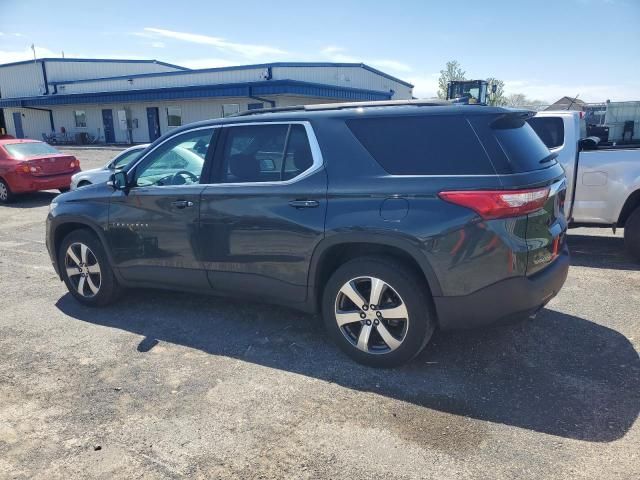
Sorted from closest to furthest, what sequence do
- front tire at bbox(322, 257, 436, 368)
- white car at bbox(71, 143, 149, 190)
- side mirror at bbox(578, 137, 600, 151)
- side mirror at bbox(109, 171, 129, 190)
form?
front tire at bbox(322, 257, 436, 368) → side mirror at bbox(109, 171, 129, 190) → side mirror at bbox(578, 137, 600, 151) → white car at bbox(71, 143, 149, 190)

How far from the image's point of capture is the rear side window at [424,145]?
322 centimetres

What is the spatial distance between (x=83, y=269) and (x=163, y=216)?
127cm

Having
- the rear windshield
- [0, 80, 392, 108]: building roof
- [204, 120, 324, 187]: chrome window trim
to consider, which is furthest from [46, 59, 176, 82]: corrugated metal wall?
[204, 120, 324, 187]: chrome window trim

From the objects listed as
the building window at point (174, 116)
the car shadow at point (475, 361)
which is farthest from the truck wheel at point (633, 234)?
the building window at point (174, 116)

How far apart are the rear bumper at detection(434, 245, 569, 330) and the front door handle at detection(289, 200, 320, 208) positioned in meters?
1.08

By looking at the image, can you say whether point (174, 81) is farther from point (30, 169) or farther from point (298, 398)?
point (298, 398)

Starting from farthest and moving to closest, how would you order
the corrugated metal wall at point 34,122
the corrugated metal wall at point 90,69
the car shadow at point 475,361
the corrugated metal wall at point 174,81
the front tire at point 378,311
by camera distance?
the corrugated metal wall at point 90,69, the corrugated metal wall at point 34,122, the corrugated metal wall at point 174,81, the front tire at point 378,311, the car shadow at point 475,361

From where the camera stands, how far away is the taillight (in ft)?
10.1

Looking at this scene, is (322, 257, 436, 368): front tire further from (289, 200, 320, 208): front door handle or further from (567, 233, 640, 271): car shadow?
(567, 233, 640, 271): car shadow

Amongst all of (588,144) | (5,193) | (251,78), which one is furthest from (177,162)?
(251,78)

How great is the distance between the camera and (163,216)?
436cm

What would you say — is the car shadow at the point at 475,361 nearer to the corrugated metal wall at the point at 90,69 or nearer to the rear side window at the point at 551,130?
the rear side window at the point at 551,130

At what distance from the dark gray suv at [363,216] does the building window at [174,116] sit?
28.7m

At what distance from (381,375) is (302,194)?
143 centimetres
